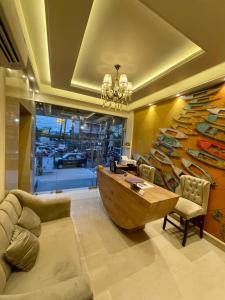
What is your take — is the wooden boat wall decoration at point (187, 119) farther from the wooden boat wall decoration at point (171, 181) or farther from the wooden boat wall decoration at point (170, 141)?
the wooden boat wall decoration at point (171, 181)

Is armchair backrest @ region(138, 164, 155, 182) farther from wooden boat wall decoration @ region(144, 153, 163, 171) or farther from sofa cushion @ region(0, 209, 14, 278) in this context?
sofa cushion @ region(0, 209, 14, 278)

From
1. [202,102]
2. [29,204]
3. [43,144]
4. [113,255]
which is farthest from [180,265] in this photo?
[43,144]

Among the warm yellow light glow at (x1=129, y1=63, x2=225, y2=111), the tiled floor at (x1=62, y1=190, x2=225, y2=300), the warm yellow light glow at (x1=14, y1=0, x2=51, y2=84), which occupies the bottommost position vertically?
the tiled floor at (x1=62, y1=190, x2=225, y2=300)

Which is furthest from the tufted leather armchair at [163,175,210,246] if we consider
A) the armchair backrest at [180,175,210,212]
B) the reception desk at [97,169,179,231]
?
the reception desk at [97,169,179,231]

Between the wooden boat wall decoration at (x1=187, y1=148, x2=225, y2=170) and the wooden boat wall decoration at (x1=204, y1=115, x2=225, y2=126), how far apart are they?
0.56m

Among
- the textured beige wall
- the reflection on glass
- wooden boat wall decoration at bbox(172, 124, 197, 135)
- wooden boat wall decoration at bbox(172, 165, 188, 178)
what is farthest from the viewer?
the reflection on glass

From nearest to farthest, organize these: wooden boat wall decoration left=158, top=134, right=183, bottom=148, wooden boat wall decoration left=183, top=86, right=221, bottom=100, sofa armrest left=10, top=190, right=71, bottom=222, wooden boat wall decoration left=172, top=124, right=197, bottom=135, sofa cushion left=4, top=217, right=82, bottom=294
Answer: sofa cushion left=4, top=217, right=82, bottom=294 → sofa armrest left=10, top=190, right=71, bottom=222 → wooden boat wall decoration left=183, top=86, right=221, bottom=100 → wooden boat wall decoration left=172, top=124, right=197, bottom=135 → wooden boat wall decoration left=158, top=134, right=183, bottom=148

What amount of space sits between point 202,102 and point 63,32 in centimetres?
260

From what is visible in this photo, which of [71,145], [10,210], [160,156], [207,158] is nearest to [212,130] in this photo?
[207,158]

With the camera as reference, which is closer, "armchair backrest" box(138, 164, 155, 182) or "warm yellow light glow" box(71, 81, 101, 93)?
"armchair backrest" box(138, 164, 155, 182)

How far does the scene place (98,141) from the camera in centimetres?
502

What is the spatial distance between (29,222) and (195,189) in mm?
2692

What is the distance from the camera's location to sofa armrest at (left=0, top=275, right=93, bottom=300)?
2.98ft

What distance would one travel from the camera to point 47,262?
1.38m
